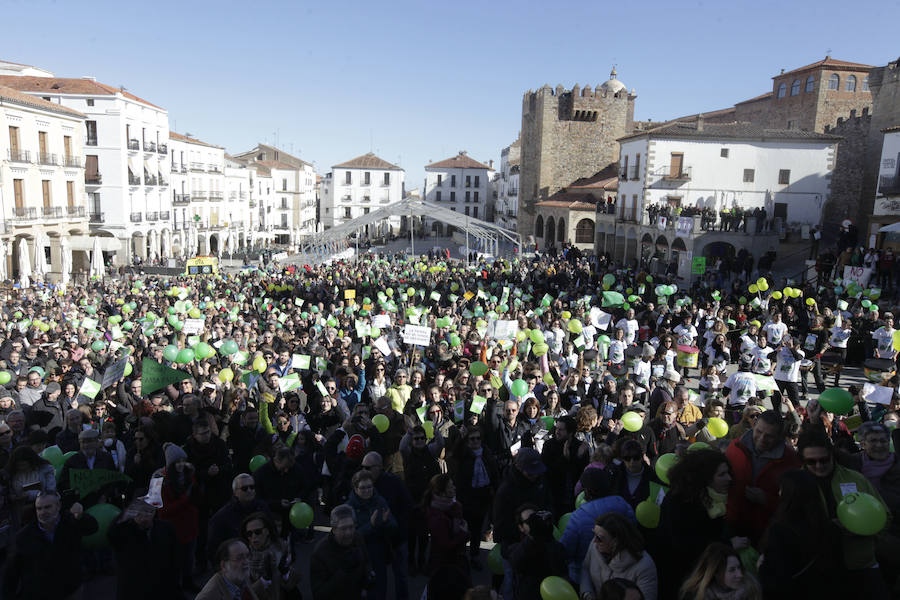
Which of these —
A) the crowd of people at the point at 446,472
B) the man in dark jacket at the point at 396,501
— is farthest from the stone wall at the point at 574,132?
the man in dark jacket at the point at 396,501

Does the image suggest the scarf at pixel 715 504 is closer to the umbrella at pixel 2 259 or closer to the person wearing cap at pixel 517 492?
the person wearing cap at pixel 517 492

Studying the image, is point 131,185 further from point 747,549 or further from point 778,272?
point 747,549

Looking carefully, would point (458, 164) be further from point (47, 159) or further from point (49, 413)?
point (49, 413)

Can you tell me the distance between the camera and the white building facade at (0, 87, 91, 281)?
2792 cm

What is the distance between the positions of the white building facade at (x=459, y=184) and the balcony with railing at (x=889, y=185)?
55731 mm

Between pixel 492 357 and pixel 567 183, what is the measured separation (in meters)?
39.3

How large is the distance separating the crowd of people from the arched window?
31.4 metres

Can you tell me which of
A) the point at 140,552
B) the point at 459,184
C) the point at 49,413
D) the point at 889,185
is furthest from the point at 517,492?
the point at 459,184

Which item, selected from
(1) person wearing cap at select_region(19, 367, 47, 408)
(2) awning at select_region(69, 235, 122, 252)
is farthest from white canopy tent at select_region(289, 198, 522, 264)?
(1) person wearing cap at select_region(19, 367, 47, 408)

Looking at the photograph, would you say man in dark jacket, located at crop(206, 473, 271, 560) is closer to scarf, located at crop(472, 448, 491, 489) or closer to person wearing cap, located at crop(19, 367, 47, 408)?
scarf, located at crop(472, 448, 491, 489)

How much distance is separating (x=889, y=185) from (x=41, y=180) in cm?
3512

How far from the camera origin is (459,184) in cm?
7688

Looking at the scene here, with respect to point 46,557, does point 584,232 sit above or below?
above

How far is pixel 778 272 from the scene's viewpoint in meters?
25.0
